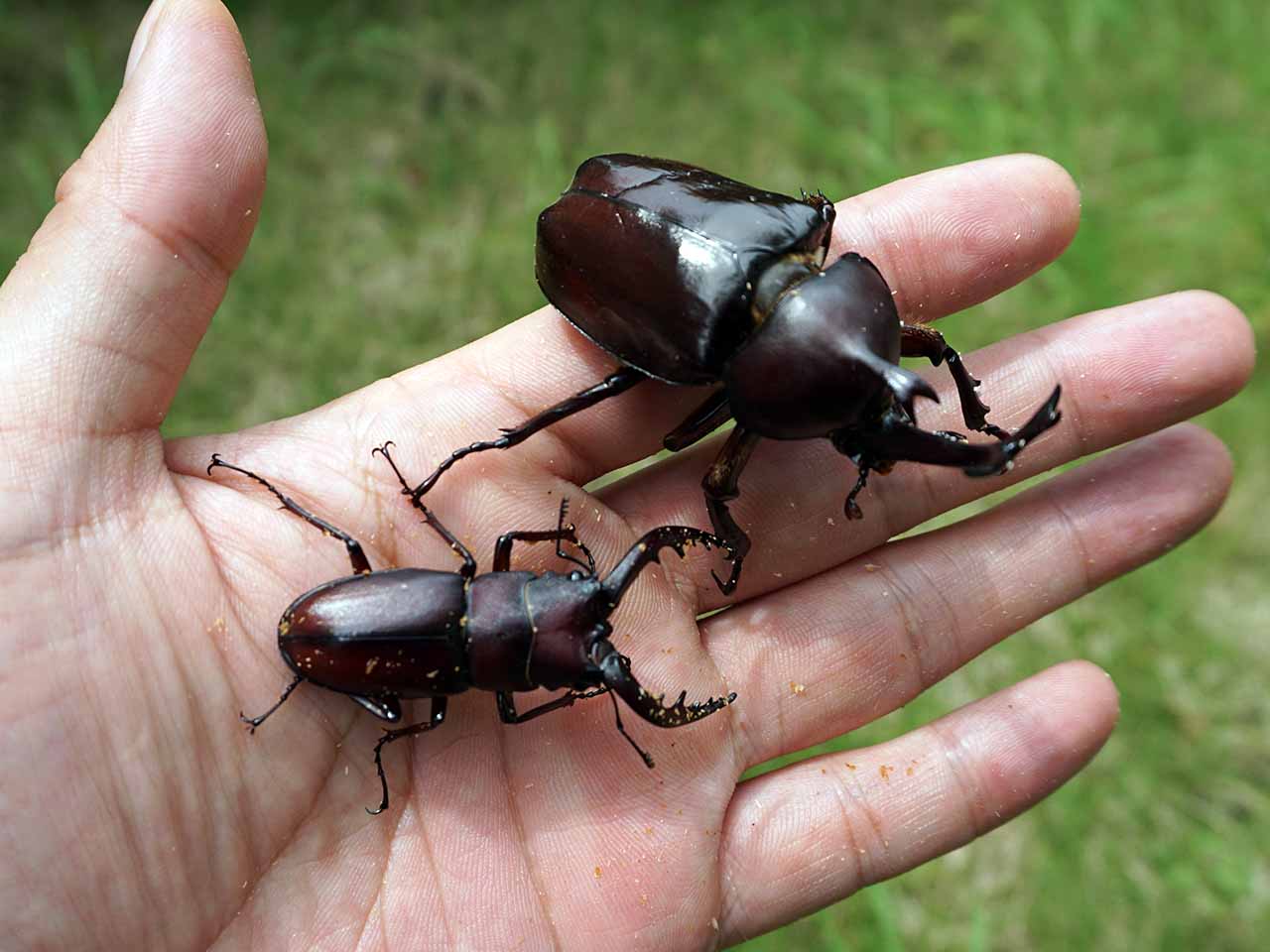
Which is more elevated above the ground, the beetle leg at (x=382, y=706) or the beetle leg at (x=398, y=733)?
the beetle leg at (x=382, y=706)

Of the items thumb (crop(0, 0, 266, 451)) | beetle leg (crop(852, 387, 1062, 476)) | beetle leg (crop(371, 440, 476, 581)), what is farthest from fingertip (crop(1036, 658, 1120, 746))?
thumb (crop(0, 0, 266, 451))

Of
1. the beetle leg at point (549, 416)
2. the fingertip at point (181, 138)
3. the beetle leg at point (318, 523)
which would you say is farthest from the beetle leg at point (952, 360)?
the fingertip at point (181, 138)

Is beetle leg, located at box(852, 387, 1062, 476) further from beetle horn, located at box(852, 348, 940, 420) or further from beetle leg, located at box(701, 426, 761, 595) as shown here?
beetle leg, located at box(701, 426, 761, 595)

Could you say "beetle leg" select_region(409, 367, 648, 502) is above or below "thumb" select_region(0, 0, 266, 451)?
below

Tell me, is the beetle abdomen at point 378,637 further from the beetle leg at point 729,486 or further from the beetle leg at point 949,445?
the beetle leg at point 949,445

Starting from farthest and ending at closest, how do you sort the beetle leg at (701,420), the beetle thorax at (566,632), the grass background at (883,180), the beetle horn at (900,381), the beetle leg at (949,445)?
the grass background at (883,180), the beetle leg at (701,420), the beetle thorax at (566,632), the beetle horn at (900,381), the beetle leg at (949,445)

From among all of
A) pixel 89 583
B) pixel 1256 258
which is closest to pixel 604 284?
pixel 89 583

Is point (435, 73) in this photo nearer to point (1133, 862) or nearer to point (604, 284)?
point (604, 284)
